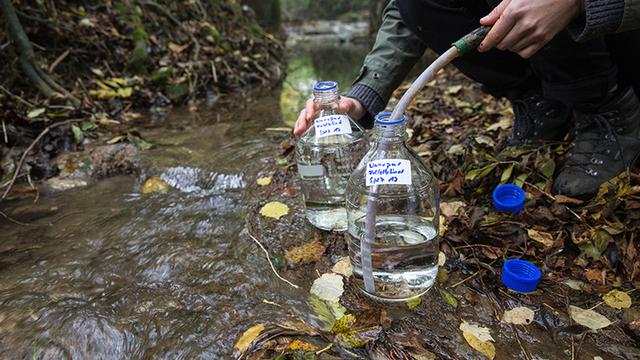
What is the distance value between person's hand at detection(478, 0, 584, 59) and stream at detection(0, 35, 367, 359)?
1.09 m

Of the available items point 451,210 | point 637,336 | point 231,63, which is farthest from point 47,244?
point 231,63

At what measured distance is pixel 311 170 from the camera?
6.64ft

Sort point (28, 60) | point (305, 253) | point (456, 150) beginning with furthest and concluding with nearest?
point (28, 60) → point (456, 150) → point (305, 253)

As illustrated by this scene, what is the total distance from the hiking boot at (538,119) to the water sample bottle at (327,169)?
85 centimetres

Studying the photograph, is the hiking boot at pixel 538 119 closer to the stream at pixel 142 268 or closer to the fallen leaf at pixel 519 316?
the fallen leaf at pixel 519 316

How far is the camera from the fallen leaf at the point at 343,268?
166cm

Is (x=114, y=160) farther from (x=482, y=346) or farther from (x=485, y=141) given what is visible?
(x=482, y=346)

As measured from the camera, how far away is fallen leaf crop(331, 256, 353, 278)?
166cm

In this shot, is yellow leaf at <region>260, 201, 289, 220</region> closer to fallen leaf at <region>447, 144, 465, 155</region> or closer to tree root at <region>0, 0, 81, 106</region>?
fallen leaf at <region>447, 144, 465, 155</region>

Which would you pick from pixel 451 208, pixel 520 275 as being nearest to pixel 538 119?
pixel 451 208

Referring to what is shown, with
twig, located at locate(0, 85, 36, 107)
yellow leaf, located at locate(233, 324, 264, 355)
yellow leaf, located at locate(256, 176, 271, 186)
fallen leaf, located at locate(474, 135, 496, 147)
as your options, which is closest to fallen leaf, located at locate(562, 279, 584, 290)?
fallen leaf, located at locate(474, 135, 496, 147)

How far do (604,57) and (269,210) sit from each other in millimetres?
1606

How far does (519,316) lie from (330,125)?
0.99m

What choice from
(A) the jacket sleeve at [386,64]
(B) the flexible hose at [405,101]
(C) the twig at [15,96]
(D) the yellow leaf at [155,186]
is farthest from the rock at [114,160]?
(B) the flexible hose at [405,101]
